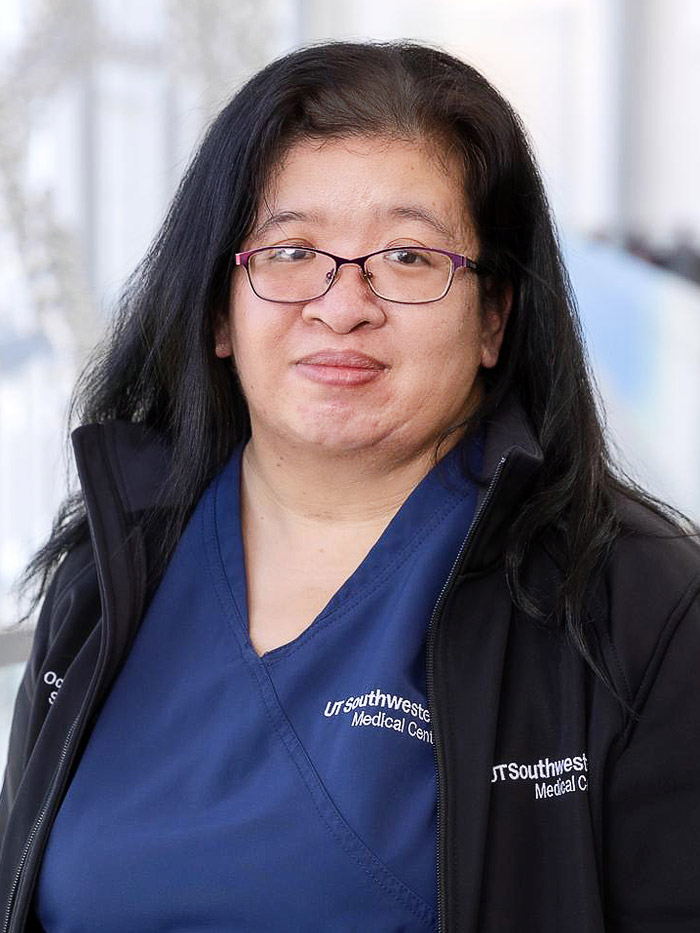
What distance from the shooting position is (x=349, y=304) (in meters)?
1.35

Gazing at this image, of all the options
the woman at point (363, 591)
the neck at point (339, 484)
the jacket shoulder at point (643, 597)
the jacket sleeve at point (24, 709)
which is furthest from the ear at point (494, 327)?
the jacket sleeve at point (24, 709)

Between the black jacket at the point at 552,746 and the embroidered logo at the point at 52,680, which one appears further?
the embroidered logo at the point at 52,680

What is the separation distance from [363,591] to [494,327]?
1.16 ft

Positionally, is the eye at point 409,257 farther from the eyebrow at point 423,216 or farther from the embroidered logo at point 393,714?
the embroidered logo at point 393,714

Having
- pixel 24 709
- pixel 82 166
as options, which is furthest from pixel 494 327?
pixel 82 166

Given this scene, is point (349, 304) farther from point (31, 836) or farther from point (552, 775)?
point (31, 836)

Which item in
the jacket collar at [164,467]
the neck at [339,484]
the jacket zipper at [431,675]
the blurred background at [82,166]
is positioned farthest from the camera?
the blurred background at [82,166]

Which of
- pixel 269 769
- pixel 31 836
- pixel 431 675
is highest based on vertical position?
pixel 431 675

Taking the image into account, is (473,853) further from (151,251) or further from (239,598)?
(151,251)

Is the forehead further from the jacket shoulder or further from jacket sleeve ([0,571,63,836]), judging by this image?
jacket sleeve ([0,571,63,836])

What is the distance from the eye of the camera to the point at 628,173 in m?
6.25

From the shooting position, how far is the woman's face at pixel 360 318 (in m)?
1.36

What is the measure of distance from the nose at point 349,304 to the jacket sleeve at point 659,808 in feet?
1.54

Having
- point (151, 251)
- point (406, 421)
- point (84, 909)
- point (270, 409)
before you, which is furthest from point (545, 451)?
point (84, 909)
